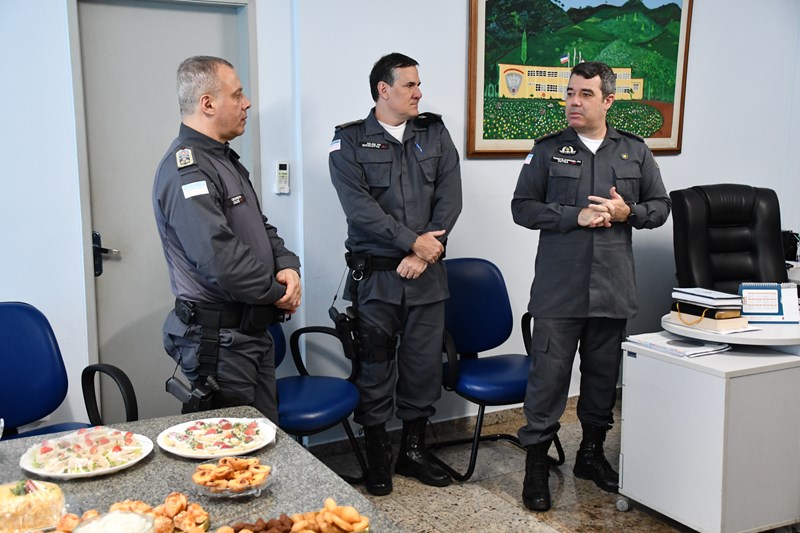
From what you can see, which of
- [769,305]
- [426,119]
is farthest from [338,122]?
[769,305]

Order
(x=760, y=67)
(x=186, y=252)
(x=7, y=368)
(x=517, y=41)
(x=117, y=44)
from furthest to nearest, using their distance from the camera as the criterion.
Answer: (x=760, y=67) → (x=517, y=41) → (x=117, y=44) → (x=7, y=368) → (x=186, y=252)

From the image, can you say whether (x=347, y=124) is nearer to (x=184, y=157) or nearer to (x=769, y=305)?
(x=184, y=157)

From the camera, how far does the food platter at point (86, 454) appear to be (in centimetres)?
152

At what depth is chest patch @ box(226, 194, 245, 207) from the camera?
2.40 metres

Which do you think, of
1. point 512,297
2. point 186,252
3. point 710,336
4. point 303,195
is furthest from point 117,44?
point 710,336

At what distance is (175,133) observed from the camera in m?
3.24

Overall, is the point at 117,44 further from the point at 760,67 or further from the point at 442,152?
the point at 760,67

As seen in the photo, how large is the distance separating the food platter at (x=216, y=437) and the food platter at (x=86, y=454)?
0.06 m

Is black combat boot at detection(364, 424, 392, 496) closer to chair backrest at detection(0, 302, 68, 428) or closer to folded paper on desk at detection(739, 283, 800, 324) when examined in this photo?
chair backrest at detection(0, 302, 68, 428)

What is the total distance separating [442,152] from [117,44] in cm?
135

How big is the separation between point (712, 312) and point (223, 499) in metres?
2.07

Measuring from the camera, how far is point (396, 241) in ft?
10.1

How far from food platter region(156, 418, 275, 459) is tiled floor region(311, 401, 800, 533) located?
1335 mm

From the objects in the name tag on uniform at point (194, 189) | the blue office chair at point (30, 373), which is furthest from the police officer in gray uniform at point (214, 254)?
the blue office chair at point (30, 373)
